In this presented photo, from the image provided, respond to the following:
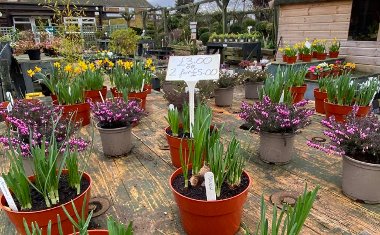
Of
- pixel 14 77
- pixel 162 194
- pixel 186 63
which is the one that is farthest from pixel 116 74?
pixel 14 77

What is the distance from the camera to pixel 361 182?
151 cm

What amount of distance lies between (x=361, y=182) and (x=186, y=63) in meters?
1.19

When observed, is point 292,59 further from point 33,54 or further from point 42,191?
point 42,191

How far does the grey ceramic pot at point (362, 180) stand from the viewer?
1.48 m

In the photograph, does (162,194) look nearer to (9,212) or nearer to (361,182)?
(9,212)

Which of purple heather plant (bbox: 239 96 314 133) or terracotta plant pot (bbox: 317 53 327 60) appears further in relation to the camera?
terracotta plant pot (bbox: 317 53 327 60)

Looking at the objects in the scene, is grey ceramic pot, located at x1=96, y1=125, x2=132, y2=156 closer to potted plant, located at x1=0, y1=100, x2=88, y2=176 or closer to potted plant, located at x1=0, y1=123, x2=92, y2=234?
potted plant, located at x1=0, y1=100, x2=88, y2=176

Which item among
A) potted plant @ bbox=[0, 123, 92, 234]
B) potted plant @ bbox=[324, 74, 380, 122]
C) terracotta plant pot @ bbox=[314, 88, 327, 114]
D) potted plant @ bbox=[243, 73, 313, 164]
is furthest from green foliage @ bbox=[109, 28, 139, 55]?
potted plant @ bbox=[0, 123, 92, 234]

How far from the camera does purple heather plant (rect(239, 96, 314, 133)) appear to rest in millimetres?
1872

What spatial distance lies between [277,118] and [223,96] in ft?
5.35

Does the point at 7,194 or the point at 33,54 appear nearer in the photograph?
the point at 7,194

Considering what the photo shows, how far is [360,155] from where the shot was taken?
1.59 meters

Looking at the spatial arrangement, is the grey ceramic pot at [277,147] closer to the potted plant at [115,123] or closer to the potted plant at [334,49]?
the potted plant at [115,123]

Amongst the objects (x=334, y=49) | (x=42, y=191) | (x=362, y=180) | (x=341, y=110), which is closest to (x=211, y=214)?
(x=42, y=191)
